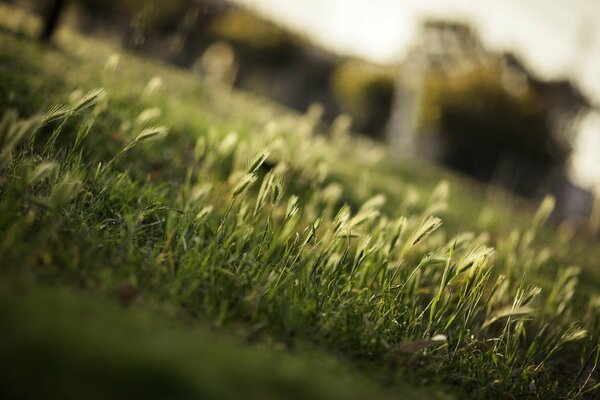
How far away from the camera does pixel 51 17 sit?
5.62 metres

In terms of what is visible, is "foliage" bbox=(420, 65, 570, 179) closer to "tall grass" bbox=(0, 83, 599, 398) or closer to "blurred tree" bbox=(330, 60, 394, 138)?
"blurred tree" bbox=(330, 60, 394, 138)

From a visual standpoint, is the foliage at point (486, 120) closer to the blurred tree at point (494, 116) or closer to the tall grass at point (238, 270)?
the blurred tree at point (494, 116)

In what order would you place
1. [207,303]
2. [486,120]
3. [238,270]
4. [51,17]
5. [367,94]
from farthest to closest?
[367,94] → [486,120] → [51,17] → [238,270] → [207,303]

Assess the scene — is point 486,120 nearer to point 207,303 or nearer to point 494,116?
point 494,116

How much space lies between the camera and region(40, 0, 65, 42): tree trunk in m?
5.57

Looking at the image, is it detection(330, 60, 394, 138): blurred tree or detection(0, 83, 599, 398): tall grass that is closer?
detection(0, 83, 599, 398): tall grass

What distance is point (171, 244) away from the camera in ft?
6.17

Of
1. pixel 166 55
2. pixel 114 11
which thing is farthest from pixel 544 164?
pixel 114 11

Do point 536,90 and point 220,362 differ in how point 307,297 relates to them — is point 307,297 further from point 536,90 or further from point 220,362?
point 536,90

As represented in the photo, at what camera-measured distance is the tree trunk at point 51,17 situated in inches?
219

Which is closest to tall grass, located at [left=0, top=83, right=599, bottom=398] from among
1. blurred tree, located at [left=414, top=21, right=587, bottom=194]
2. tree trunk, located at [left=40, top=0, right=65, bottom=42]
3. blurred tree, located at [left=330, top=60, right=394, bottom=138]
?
tree trunk, located at [left=40, top=0, right=65, bottom=42]

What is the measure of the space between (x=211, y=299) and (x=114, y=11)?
36.5m

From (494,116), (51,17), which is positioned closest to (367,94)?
(494,116)

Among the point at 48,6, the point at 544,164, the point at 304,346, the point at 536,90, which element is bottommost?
the point at 304,346
